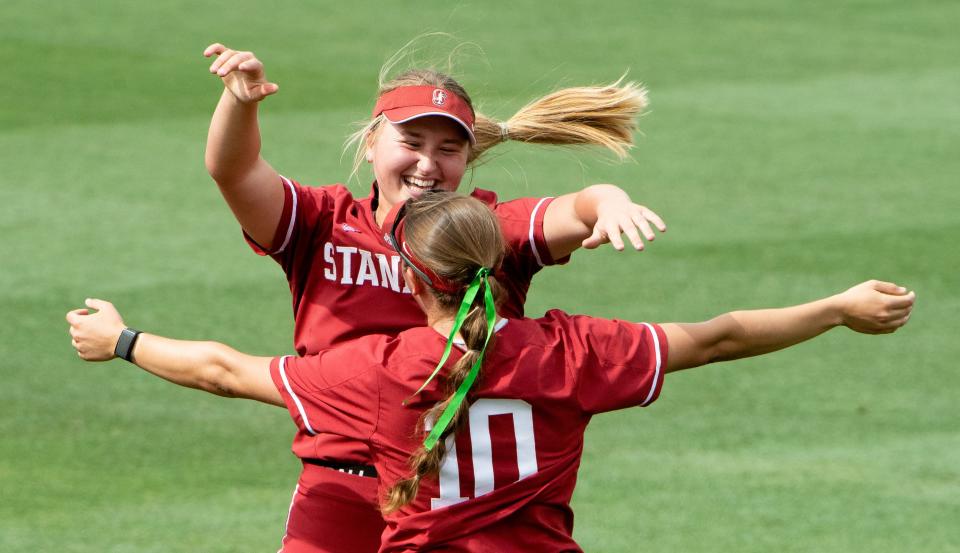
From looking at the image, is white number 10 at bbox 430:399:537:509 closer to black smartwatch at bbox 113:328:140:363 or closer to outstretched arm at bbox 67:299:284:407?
outstretched arm at bbox 67:299:284:407

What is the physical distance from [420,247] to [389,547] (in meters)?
0.74

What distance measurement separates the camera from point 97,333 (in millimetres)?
4148

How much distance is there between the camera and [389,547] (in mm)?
3830

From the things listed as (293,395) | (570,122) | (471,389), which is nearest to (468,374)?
(471,389)

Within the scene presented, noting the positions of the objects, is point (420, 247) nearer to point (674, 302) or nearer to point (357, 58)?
point (674, 302)

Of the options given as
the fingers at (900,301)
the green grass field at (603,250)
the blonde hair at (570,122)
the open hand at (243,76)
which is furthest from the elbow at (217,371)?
the green grass field at (603,250)

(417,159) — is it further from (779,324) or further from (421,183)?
(779,324)

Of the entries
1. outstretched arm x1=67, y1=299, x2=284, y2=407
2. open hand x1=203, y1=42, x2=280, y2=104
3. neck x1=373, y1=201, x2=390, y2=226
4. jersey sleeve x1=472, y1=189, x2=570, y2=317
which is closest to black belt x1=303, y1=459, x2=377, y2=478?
outstretched arm x1=67, y1=299, x2=284, y2=407

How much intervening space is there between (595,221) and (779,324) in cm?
57

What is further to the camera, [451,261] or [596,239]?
[596,239]

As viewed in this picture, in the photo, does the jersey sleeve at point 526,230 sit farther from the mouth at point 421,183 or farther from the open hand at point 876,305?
the open hand at point 876,305

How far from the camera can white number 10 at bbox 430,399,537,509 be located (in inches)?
145

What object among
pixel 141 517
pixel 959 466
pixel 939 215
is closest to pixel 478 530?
pixel 141 517

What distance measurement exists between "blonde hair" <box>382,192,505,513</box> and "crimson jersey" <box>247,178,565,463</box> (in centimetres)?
50
